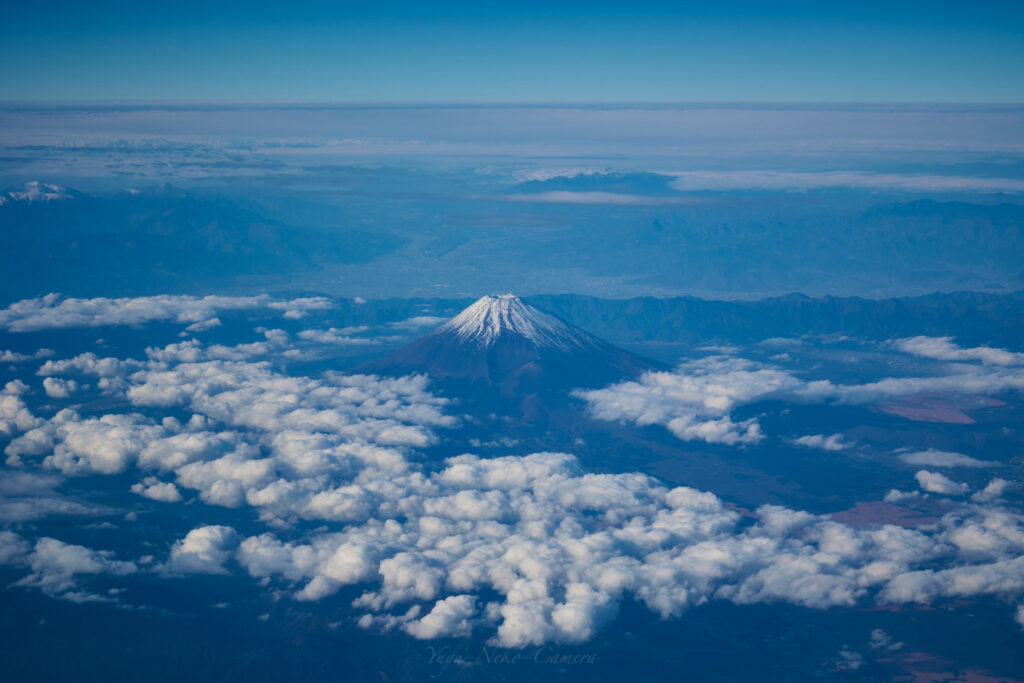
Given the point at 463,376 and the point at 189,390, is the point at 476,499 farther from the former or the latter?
the point at 189,390

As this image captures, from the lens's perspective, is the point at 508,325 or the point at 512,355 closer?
the point at 512,355

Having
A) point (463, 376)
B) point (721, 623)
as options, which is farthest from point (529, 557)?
point (463, 376)

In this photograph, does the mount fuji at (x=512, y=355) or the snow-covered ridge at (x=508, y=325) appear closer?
the mount fuji at (x=512, y=355)

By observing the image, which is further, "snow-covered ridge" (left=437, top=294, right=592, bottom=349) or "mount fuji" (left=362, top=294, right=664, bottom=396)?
"snow-covered ridge" (left=437, top=294, right=592, bottom=349)

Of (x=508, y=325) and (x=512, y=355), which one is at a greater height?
(x=508, y=325)
